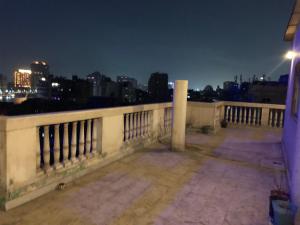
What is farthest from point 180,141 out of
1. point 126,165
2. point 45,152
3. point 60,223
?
point 60,223

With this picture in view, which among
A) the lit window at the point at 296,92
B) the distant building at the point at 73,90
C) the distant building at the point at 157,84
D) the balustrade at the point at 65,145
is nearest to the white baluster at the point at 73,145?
the balustrade at the point at 65,145

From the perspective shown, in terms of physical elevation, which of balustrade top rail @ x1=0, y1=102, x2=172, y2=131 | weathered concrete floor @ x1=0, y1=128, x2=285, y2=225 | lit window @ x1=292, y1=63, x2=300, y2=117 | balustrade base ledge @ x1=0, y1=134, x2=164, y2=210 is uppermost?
lit window @ x1=292, y1=63, x2=300, y2=117

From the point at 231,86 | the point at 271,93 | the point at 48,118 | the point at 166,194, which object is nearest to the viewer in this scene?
the point at 48,118

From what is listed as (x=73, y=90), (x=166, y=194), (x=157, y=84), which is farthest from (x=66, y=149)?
(x=73, y=90)

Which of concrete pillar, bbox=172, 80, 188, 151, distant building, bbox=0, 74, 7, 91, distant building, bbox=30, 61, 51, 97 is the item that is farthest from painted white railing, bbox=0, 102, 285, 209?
distant building, bbox=0, 74, 7, 91

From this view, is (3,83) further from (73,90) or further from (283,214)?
(283,214)

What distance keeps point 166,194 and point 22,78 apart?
470 ft

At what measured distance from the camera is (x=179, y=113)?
6.04 meters

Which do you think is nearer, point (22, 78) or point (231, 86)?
point (231, 86)

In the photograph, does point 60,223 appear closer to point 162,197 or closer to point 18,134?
point 18,134

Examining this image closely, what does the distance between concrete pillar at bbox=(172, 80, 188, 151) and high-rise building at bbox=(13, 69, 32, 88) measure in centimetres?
12977

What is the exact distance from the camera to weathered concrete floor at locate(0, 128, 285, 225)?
292 centimetres

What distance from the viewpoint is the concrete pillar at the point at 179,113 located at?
6.02m

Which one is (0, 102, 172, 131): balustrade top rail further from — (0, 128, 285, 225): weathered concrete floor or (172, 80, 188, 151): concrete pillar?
(172, 80, 188, 151): concrete pillar
